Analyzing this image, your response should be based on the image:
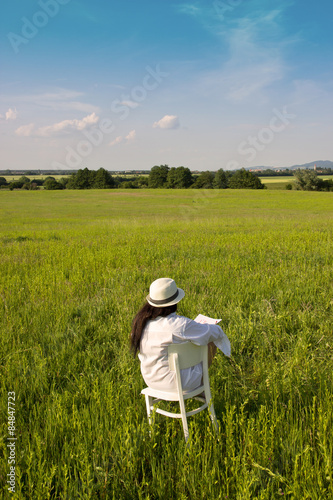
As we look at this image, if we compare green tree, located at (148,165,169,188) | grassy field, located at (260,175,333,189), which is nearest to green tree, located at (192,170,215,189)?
green tree, located at (148,165,169,188)

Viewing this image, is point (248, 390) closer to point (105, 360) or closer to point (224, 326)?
point (224, 326)

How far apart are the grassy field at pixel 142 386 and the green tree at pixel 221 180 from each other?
94.7 meters

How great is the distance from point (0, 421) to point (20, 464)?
0.62 m

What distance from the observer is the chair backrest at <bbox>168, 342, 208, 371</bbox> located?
2523 mm

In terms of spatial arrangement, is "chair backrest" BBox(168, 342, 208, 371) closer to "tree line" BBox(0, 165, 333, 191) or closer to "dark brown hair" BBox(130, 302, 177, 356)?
"dark brown hair" BBox(130, 302, 177, 356)

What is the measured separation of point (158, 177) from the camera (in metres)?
113

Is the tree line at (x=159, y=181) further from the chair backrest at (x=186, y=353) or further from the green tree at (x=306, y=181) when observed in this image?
the chair backrest at (x=186, y=353)

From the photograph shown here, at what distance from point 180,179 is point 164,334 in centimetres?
10715

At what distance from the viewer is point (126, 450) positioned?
93.7 inches

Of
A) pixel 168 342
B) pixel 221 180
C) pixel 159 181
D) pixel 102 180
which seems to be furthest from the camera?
pixel 159 181

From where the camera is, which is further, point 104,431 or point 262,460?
Answer: point 104,431

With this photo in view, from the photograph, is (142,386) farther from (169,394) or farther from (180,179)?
(180,179)

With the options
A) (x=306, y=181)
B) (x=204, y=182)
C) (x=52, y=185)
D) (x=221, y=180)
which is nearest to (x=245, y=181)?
(x=221, y=180)

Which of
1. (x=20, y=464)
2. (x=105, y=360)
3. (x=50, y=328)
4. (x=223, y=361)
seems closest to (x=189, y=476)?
(x=20, y=464)
